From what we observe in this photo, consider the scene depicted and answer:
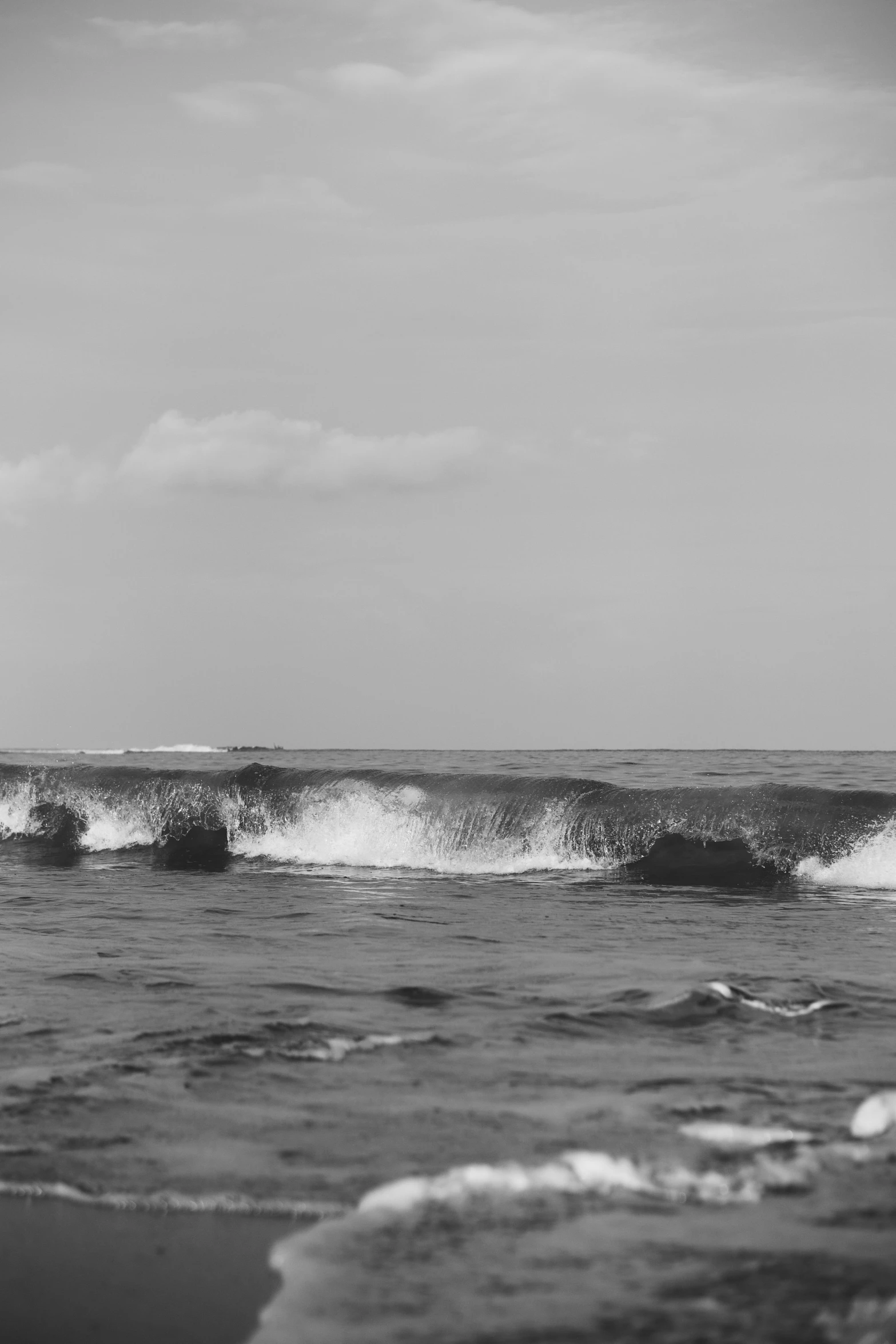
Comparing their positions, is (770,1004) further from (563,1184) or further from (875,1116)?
(563,1184)

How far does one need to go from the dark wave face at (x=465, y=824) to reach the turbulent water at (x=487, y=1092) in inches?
76.9

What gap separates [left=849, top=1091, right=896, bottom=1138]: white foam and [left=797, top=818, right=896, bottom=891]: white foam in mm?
10106

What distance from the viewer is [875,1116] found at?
4766 millimetres

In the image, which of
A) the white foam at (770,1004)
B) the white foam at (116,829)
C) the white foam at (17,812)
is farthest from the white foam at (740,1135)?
the white foam at (17,812)

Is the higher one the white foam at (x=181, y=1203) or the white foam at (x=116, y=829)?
the white foam at (x=181, y=1203)

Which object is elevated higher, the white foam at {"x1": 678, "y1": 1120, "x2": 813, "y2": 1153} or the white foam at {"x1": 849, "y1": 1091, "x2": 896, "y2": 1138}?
the white foam at {"x1": 678, "y1": 1120, "x2": 813, "y2": 1153}

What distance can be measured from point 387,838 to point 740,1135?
46.7 feet

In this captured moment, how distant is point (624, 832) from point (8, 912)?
823 cm

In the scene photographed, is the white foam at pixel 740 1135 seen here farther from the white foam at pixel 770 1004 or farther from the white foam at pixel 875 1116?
the white foam at pixel 770 1004

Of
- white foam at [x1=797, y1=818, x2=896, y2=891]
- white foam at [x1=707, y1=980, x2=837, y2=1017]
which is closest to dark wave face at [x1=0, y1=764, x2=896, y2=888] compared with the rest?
white foam at [x1=797, y1=818, x2=896, y2=891]

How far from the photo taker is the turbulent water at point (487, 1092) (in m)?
3.33

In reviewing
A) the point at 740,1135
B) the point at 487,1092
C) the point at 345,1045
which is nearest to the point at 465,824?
the point at 345,1045

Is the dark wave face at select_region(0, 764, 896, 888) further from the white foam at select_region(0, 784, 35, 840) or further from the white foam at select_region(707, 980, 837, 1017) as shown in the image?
the white foam at select_region(707, 980, 837, 1017)

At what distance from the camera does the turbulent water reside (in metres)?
3.33
